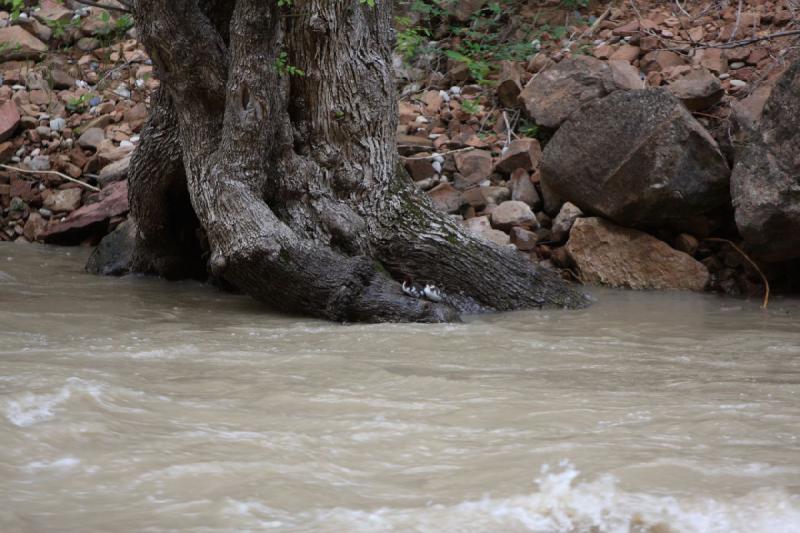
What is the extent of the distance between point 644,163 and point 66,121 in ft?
22.2

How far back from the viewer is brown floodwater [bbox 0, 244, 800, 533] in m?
2.13

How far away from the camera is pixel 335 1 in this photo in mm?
5809

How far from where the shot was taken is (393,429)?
2.83 m

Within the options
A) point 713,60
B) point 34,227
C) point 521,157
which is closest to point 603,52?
point 713,60

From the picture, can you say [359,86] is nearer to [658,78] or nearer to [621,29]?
[658,78]

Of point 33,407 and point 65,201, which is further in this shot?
point 65,201

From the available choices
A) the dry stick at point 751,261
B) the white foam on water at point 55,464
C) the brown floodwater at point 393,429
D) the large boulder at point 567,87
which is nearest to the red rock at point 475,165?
the large boulder at point 567,87

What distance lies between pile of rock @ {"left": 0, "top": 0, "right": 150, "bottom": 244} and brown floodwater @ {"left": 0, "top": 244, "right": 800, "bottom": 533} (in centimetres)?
462

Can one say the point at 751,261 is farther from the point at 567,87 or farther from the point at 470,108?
the point at 470,108

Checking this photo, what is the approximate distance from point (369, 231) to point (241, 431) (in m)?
3.42

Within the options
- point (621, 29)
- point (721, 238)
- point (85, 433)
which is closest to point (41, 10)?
point (621, 29)

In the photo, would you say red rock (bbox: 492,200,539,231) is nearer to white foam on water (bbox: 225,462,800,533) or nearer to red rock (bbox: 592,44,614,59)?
red rock (bbox: 592,44,614,59)

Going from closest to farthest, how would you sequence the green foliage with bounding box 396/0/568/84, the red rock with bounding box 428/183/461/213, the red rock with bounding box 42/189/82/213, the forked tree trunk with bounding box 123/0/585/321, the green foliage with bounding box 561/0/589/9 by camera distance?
1. the forked tree trunk with bounding box 123/0/585/321
2. the red rock with bounding box 428/183/461/213
3. the red rock with bounding box 42/189/82/213
4. the green foliage with bounding box 396/0/568/84
5. the green foliage with bounding box 561/0/589/9

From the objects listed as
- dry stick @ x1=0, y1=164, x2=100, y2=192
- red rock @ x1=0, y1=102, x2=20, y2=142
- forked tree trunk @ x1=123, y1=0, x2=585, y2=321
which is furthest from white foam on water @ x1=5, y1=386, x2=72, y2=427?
red rock @ x1=0, y1=102, x2=20, y2=142
